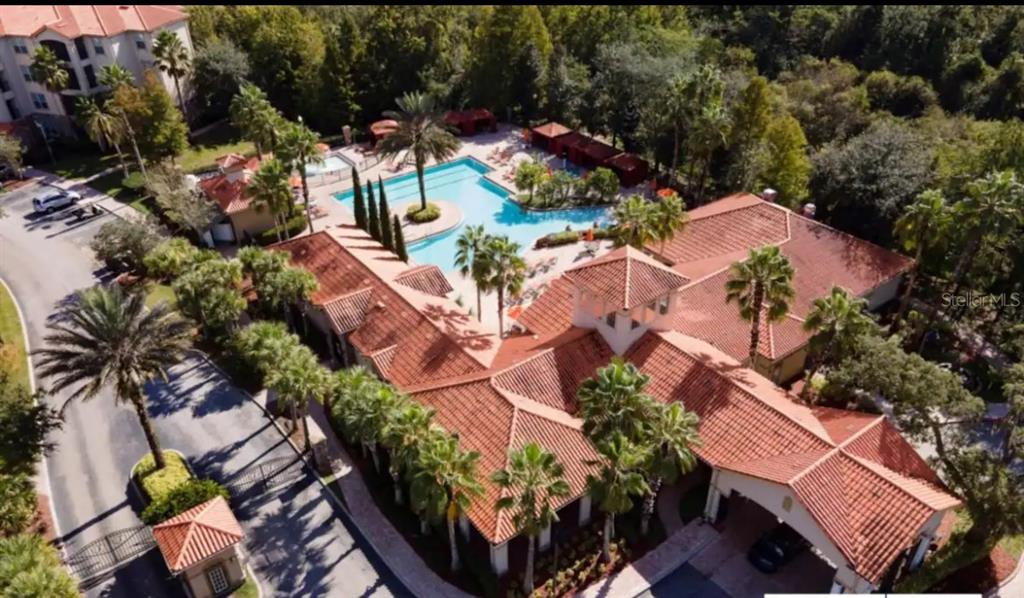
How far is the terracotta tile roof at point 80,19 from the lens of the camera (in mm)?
79688

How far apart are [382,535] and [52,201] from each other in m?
55.1

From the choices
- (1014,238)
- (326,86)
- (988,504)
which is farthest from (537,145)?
(988,504)

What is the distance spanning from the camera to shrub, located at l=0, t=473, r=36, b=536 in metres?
34.7

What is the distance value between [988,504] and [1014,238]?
25.0 m

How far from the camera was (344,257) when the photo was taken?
5328 centimetres

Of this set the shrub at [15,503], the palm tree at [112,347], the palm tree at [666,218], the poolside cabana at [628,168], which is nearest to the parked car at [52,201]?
the palm tree at [112,347]

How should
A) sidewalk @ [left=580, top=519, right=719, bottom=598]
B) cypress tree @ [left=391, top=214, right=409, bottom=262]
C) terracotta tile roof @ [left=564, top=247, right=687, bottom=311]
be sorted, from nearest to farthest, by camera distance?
sidewalk @ [left=580, top=519, right=719, bottom=598] → terracotta tile roof @ [left=564, top=247, right=687, bottom=311] → cypress tree @ [left=391, top=214, right=409, bottom=262]

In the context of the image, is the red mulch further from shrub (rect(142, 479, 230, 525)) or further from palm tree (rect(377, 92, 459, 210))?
palm tree (rect(377, 92, 459, 210))

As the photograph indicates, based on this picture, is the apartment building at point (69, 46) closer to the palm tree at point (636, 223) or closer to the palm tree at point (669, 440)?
the palm tree at point (636, 223)

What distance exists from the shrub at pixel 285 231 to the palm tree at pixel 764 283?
42.7 m

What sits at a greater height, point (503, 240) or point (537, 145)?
point (503, 240)

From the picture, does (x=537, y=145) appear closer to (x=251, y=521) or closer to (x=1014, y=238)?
(x=1014, y=238)

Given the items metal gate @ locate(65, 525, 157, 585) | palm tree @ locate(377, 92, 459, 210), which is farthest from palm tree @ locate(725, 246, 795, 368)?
palm tree @ locate(377, 92, 459, 210)

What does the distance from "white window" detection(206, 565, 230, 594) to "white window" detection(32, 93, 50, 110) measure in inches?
2875
